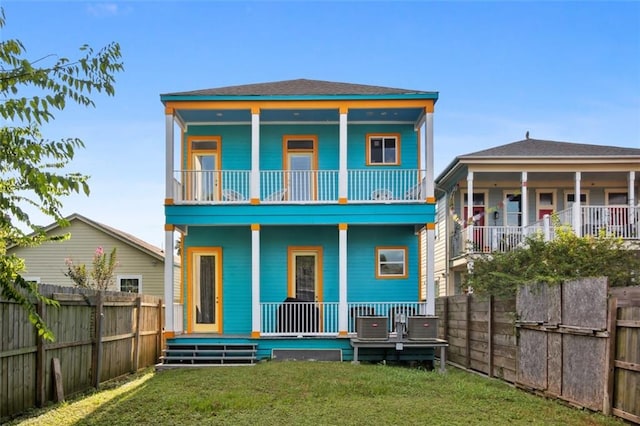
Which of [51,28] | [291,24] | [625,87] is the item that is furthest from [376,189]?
[625,87]

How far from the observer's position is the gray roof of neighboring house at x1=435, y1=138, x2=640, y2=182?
57.2 ft

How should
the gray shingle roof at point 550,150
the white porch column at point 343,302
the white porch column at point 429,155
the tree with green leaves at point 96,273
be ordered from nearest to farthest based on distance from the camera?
the white porch column at point 343,302, the white porch column at point 429,155, the gray shingle roof at point 550,150, the tree with green leaves at point 96,273

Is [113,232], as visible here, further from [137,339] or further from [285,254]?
[137,339]

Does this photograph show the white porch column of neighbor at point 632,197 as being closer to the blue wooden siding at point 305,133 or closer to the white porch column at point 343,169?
the blue wooden siding at point 305,133

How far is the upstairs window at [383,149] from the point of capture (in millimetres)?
15695

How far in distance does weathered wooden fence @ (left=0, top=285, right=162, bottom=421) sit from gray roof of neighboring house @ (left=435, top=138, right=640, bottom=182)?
10.3m

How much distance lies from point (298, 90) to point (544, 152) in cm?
814

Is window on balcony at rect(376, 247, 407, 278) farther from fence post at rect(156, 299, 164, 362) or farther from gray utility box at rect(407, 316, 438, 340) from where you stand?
fence post at rect(156, 299, 164, 362)

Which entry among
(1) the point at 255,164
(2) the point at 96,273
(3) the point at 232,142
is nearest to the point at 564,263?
(1) the point at 255,164

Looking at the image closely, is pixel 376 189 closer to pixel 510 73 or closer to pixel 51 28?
pixel 510 73

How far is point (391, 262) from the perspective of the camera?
15.4 metres

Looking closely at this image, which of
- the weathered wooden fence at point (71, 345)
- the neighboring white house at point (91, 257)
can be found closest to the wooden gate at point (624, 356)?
the weathered wooden fence at point (71, 345)

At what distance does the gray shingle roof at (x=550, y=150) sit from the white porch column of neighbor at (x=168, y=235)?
840 centimetres

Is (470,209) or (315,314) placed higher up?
(470,209)
